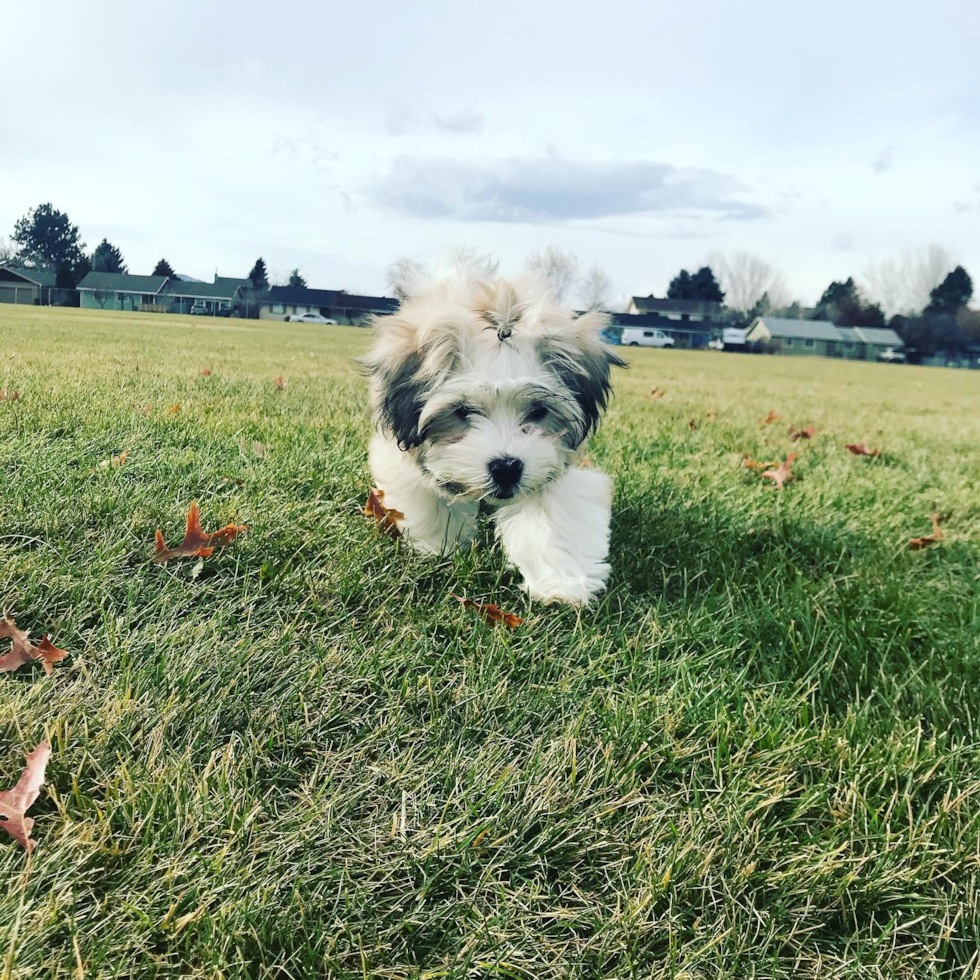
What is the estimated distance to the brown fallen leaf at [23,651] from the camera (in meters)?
2.04

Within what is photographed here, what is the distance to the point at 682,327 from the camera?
278ft

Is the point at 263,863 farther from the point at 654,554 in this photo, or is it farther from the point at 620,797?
the point at 654,554

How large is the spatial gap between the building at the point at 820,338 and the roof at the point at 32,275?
254ft

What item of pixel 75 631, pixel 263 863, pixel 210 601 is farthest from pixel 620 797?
pixel 75 631

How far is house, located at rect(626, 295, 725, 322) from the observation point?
86.9m

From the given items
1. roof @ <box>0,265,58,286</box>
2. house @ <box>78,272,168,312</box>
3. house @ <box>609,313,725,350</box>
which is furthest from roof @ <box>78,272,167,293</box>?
house @ <box>609,313,725,350</box>

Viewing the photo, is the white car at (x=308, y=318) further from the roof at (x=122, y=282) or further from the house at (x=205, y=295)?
the roof at (x=122, y=282)

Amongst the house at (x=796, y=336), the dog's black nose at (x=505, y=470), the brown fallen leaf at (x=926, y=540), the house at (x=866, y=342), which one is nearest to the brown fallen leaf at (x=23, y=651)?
the dog's black nose at (x=505, y=470)

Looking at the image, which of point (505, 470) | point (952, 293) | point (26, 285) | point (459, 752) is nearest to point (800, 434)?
point (505, 470)

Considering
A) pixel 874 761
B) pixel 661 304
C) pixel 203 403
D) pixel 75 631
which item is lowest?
pixel 874 761

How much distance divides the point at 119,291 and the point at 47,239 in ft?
4.75

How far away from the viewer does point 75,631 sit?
7.26 ft

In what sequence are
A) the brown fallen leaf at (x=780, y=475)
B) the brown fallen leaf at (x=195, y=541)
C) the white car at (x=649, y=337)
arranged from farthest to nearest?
the white car at (x=649, y=337) → the brown fallen leaf at (x=780, y=475) → the brown fallen leaf at (x=195, y=541)

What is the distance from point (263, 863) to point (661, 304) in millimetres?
94069
